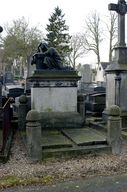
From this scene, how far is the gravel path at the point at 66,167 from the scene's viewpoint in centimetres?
582

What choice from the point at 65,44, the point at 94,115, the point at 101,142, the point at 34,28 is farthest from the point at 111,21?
the point at 101,142

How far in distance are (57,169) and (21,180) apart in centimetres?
89

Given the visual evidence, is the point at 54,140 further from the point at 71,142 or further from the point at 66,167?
the point at 66,167

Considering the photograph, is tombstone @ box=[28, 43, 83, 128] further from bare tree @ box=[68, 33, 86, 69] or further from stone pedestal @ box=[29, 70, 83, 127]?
bare tree @ box=[68, 33, 86, 69]

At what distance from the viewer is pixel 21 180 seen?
5.46m

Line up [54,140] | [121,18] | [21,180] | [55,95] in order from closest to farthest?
1. [21,180]
2. [54,140]
3. [55,95]
4. [121,18]

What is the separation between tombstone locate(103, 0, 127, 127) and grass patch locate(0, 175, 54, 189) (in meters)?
4.97

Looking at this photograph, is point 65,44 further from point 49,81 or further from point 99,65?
point 49,81

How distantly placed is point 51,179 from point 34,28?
44.2m

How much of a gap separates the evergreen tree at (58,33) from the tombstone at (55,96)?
133ft

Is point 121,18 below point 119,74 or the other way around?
the other way around

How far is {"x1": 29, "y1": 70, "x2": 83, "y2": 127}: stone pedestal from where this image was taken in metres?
9.91

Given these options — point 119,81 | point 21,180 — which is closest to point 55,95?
point 119,81

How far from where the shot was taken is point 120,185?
17.2 feet
